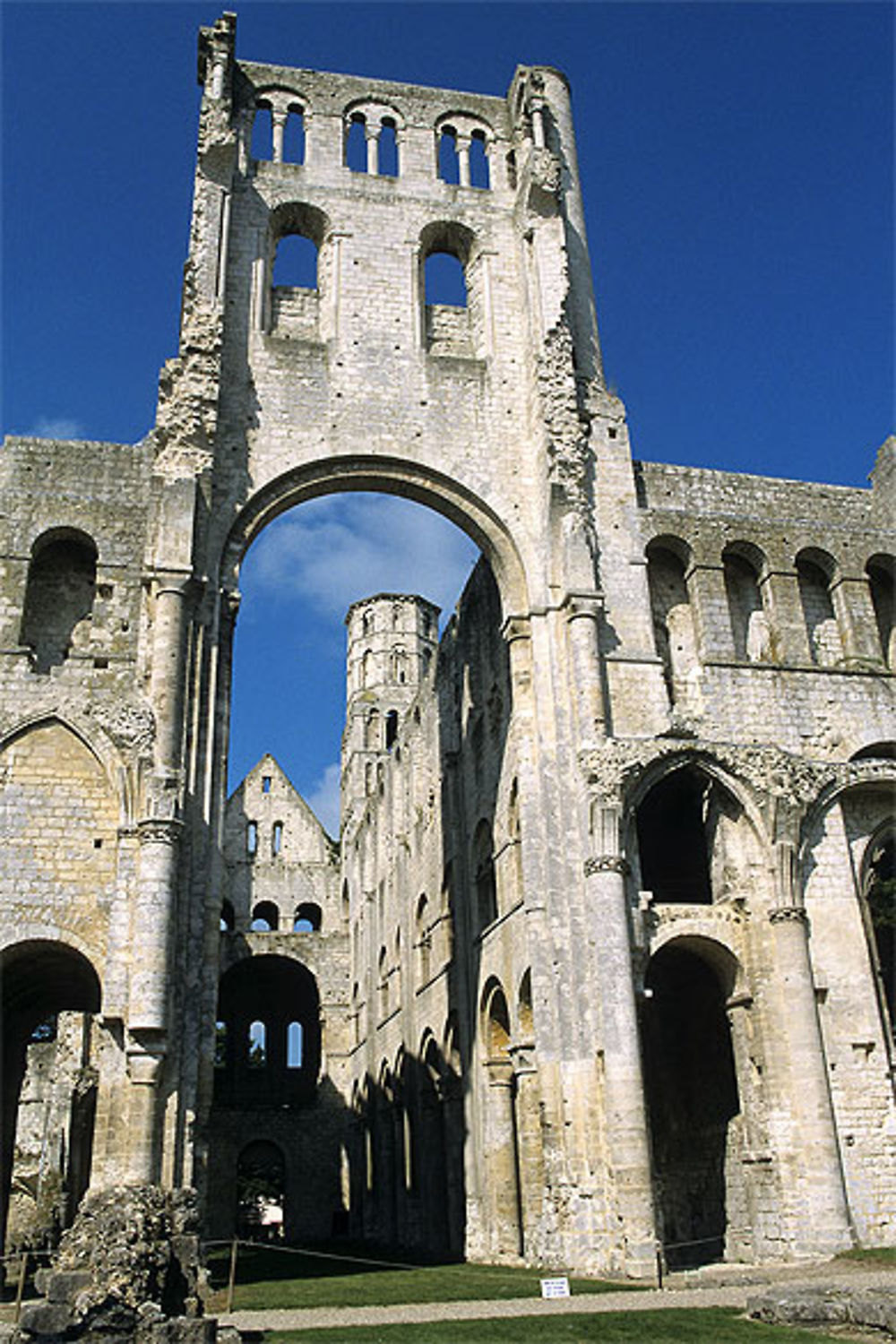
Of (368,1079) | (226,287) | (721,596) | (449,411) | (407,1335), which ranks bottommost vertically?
(407,1335)

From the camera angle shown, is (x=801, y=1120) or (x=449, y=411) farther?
(x=449, y=411)

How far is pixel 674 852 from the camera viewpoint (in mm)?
22016

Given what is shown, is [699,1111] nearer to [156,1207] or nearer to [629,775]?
[629,775]

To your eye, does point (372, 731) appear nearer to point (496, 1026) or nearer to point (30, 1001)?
point (496, 1026)

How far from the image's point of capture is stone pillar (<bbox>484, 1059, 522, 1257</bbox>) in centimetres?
1997

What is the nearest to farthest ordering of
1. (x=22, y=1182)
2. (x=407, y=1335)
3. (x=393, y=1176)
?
(x=407, y=1335), (x=22, y=1182), (x=393, y=1176)

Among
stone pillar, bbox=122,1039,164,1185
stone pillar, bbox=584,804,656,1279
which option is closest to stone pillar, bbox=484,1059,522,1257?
stone pillar, bbox=584,804,656,1279

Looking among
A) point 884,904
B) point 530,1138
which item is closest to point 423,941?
point 530,1138

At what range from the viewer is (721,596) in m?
19.9

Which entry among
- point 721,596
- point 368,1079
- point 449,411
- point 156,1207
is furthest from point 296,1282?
point 368,1079

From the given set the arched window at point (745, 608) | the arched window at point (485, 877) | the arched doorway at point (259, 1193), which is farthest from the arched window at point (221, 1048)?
the arched window at point (745, 608)

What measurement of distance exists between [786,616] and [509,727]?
5.11m

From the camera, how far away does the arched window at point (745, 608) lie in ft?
66.3

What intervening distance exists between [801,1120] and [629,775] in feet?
16.9
